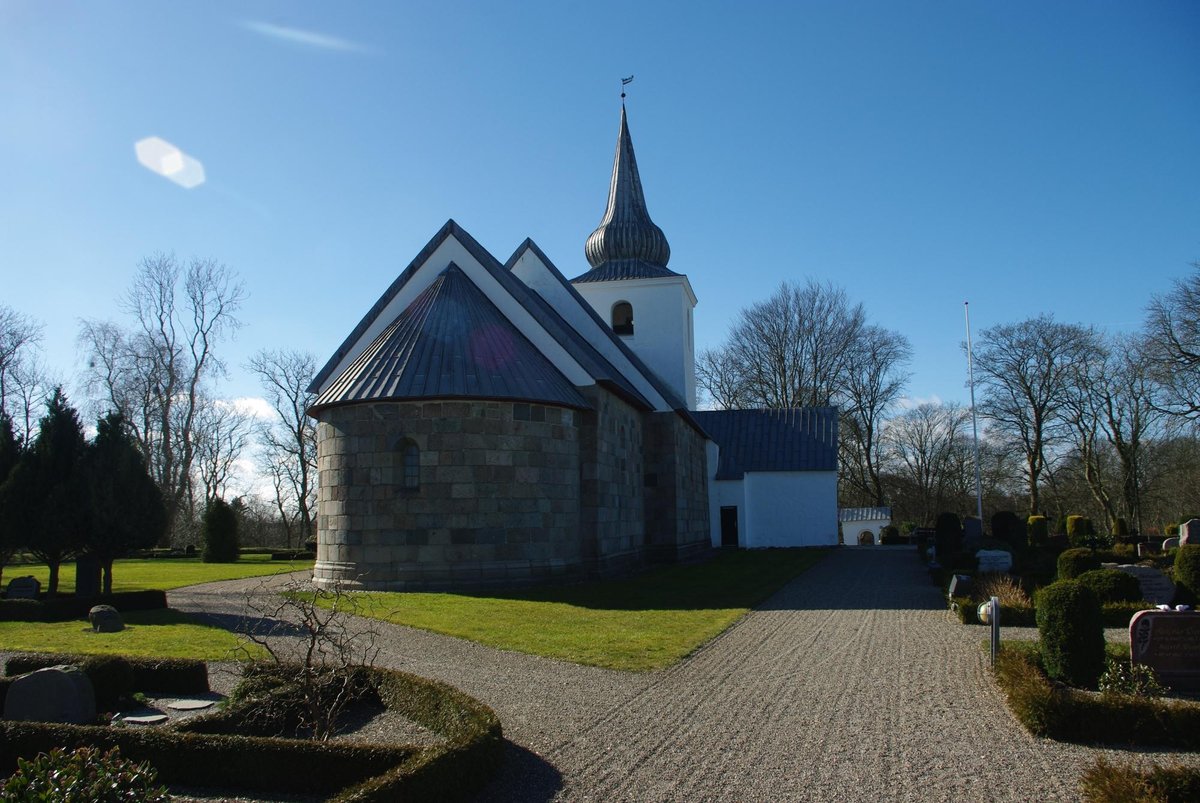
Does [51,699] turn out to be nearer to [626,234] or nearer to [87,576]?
[87,576]

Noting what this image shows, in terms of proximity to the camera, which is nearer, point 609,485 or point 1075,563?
point 1075,563

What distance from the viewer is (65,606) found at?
13.7 meters

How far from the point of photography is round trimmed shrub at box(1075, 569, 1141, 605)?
438 inches

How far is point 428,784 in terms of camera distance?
4969mm

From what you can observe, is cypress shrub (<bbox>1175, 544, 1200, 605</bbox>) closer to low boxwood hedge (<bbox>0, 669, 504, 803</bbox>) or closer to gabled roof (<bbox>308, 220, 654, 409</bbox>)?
gabled roof (<bbox>308, 220, 654, 409</bbox>)

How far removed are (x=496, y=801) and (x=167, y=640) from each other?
7652 mm

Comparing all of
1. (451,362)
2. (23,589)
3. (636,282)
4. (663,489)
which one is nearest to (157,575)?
(23,589)

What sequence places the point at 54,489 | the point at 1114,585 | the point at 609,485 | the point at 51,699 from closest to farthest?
the point at 51,699, the point at 1114,585, the point at 54,489, the point at 609,485

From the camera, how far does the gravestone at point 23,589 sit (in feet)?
48.2

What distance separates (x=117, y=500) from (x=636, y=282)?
18536 millimetres

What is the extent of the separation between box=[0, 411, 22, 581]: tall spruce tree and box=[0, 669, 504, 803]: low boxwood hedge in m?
10.7

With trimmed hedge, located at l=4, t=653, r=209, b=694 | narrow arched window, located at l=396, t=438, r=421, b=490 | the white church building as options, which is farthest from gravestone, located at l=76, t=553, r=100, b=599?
trimmed hedge, located at l=4, t=653, r=209, b=694

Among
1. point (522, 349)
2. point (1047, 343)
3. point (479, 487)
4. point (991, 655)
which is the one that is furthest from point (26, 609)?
point (1047, 343)

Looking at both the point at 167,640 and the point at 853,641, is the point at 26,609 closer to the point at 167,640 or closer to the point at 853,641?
the point at 167,640
